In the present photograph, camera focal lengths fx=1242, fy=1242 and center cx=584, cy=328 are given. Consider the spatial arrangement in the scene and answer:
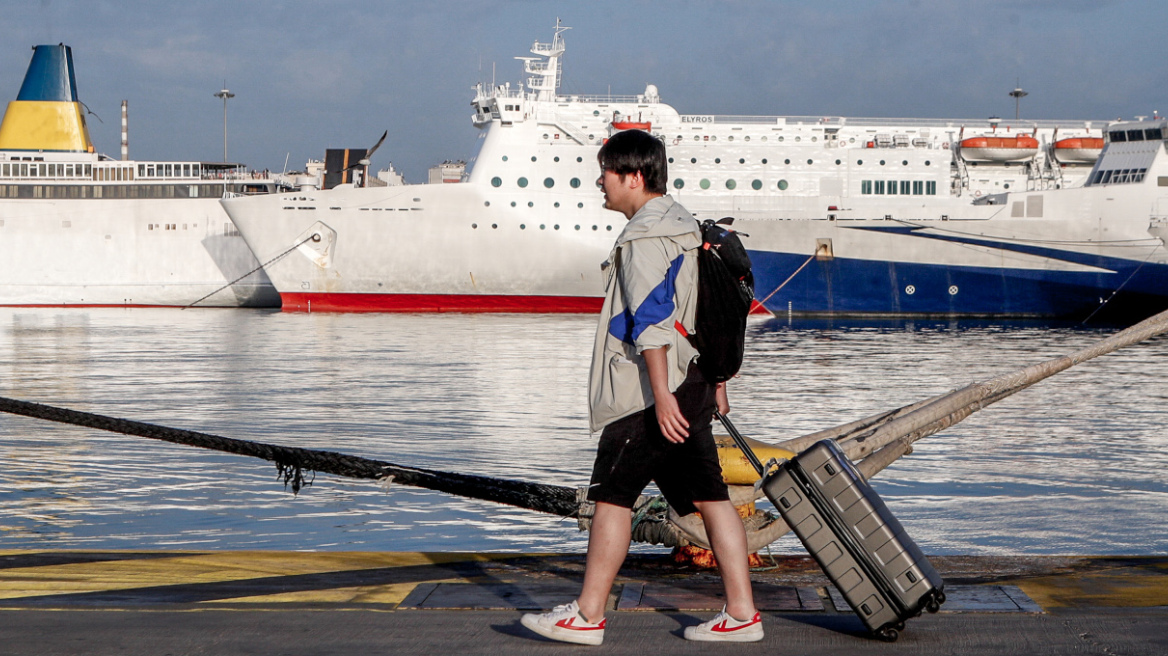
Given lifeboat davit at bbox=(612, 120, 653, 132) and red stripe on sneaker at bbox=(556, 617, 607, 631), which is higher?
lifeboat davit at bbox=(612, 120, 653, 132)

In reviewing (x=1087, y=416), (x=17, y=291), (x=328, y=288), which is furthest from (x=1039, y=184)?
(x=17, y=291)

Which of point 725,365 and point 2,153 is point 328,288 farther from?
point 725,365

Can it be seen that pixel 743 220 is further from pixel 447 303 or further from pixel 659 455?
pixel 659 455

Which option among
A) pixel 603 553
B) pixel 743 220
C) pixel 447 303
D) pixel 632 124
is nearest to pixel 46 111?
pixel 447 303

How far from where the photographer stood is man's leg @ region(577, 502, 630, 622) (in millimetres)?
3193

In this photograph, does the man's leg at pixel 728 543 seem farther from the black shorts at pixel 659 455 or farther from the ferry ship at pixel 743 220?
the ferry ship at pixel 743 220

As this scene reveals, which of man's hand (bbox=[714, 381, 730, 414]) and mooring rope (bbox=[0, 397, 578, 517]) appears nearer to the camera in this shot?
man's hand (bbox=[714, 381, 730, 414])

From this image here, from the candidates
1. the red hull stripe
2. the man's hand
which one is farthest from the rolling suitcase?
the red hull stripe

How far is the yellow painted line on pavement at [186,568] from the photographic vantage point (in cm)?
382

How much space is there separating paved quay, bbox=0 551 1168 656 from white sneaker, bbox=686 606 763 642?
32 millimetres

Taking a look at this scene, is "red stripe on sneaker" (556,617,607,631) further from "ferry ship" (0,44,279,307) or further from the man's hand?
"ferry ship" (0,44,279,307)

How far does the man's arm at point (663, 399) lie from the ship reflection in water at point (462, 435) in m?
2.49

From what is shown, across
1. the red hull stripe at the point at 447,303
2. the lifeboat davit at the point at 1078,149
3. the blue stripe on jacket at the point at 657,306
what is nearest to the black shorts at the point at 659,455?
the blue stripe on jacket at the point at 657,306

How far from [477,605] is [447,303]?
98.9ft
